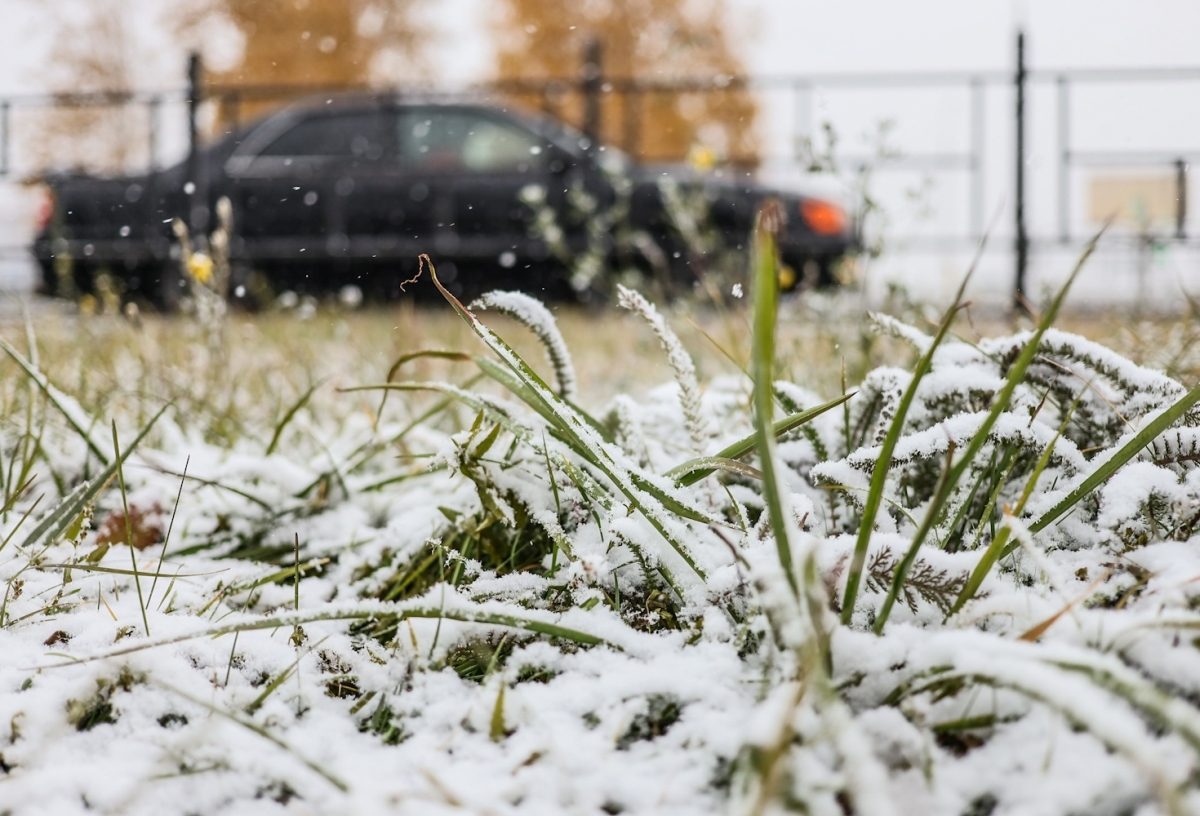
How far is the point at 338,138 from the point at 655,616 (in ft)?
19.4

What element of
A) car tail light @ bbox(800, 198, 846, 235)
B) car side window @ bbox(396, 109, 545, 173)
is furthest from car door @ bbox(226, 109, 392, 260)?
car tail light @ bbox(800, 198, 846, 235)

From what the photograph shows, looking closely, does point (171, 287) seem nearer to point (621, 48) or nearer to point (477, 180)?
point (477, 180)

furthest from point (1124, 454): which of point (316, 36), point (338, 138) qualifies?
point (316, 36)

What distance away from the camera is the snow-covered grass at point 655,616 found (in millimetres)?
530

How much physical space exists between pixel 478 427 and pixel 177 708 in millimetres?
330

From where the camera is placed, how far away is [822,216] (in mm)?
5551

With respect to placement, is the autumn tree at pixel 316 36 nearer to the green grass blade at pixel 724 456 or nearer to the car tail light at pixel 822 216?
the car tail light at pixel 822 216

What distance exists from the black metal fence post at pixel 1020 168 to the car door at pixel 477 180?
2.63 metres

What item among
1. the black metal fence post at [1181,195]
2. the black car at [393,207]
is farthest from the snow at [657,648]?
the black car at [393,207]

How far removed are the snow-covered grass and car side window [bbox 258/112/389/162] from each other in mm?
5232

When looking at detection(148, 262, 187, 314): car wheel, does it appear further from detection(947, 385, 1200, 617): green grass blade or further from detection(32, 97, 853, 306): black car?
detection(947, 385, 1200, 617): green grass blade

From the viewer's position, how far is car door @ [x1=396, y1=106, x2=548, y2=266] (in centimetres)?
560

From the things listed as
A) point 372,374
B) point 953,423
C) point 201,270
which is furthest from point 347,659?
point 372,374

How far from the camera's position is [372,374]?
7.25ft
